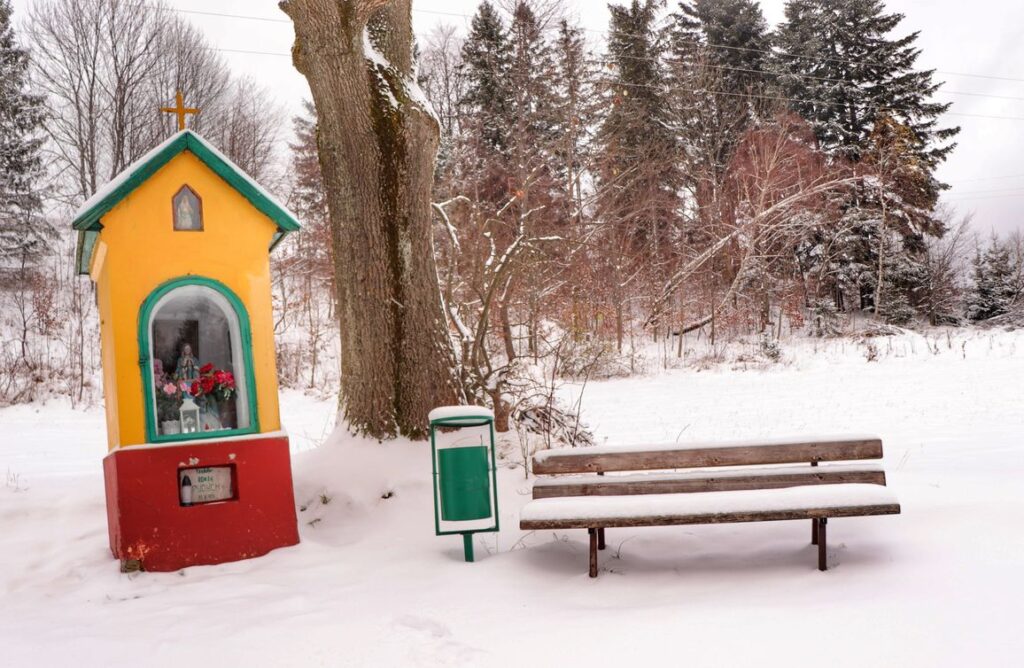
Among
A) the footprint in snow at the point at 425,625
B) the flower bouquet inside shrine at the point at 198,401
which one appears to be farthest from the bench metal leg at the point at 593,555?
the flower bouquet inside shrine at the point at 198,401

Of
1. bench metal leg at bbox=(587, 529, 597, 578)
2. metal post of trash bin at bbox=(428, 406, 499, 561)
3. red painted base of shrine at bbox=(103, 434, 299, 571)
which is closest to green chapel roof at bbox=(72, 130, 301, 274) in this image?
red painted base of shrine at bbox=(103, 434, 299, 571)

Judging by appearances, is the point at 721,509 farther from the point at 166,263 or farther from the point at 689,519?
the point at 166,263

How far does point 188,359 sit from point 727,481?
3892 millimetres

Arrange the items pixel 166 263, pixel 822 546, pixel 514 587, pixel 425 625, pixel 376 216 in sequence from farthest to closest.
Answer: pixel 376 216 → pixel 166 263 → pixel 514 587 → pixel 822 546 → pixel 425 625

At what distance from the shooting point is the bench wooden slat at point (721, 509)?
3.96 m

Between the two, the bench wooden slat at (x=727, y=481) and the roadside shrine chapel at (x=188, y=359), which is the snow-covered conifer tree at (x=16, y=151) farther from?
the bench wooden slat at (x=727, y=481)

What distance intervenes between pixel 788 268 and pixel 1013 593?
87.4 ft

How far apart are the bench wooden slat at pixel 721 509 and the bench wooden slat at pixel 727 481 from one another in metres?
0.47

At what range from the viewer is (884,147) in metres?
26.1

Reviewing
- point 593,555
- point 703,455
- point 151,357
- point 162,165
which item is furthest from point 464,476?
point 162,165

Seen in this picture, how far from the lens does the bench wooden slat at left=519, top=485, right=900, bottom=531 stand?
3965 mm

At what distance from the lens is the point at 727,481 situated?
4738 mm

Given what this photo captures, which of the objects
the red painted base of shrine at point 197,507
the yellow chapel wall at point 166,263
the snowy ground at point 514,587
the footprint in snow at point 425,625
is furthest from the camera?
the yellow chapel wall at point 166,263

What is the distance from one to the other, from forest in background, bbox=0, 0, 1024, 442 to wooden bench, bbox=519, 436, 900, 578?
6.32 meters
